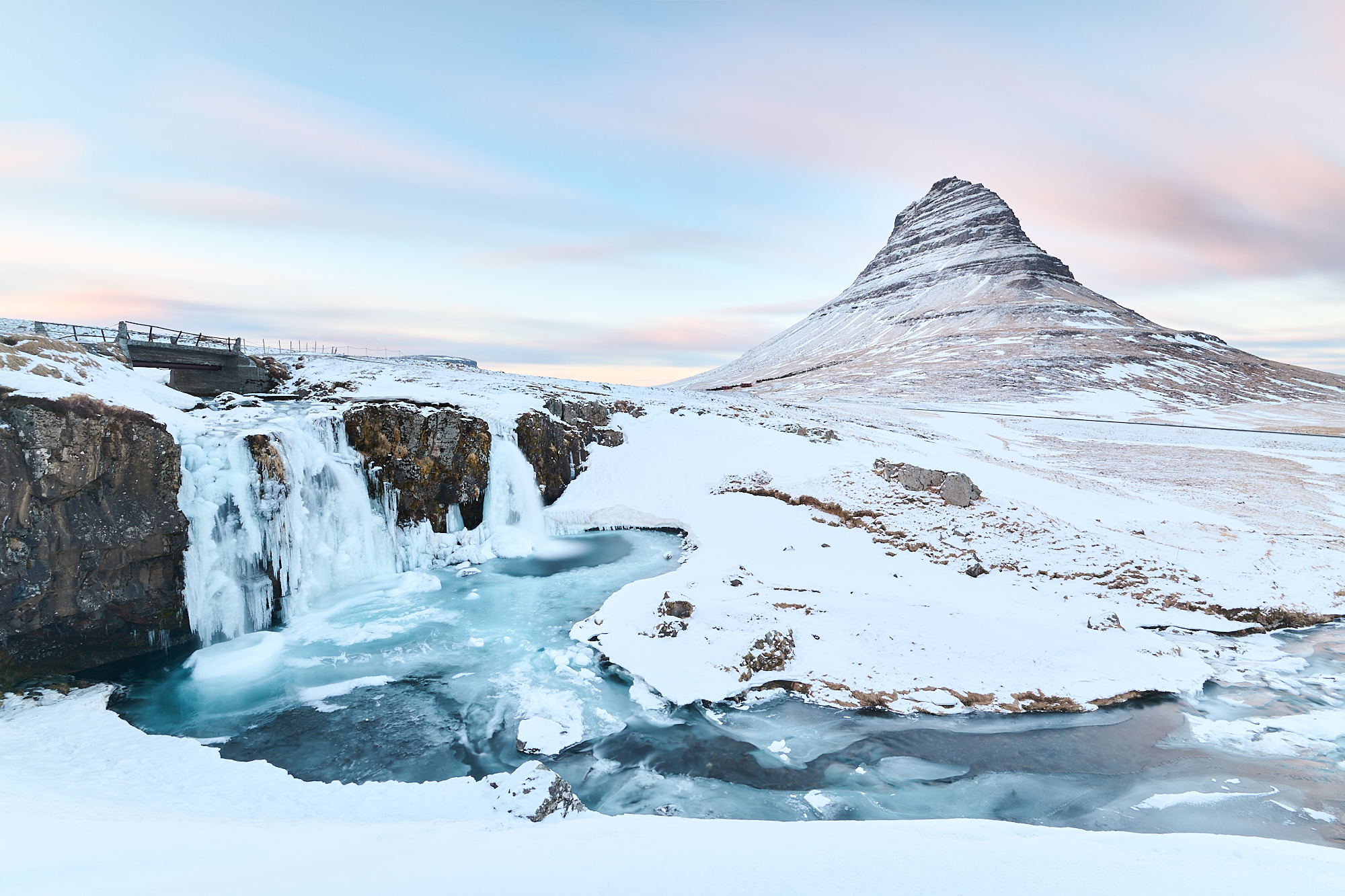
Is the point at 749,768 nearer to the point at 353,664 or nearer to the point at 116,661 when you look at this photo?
the point at 353,664

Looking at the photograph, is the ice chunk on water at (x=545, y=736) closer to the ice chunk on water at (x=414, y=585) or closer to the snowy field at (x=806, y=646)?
the snowy field at (x=806, y=646)

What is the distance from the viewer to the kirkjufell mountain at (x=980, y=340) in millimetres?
80188

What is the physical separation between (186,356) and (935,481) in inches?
1232

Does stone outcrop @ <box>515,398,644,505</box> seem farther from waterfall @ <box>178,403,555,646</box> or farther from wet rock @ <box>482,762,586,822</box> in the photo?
wet rock @ <box>482,762,586,822</box>

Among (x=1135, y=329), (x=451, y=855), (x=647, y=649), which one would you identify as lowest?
(x=647, y=649)

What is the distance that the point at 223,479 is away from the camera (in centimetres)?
1461

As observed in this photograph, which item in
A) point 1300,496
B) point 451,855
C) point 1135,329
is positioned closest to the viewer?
point 451,855

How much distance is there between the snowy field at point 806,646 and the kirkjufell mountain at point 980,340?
52947mm

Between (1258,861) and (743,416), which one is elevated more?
(743,416)

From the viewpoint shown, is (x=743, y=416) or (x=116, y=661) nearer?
(x=116, y=661)

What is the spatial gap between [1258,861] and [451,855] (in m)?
7.33

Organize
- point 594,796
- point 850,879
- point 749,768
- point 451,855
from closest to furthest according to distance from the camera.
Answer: point 850,879 < point 451,855 < point 594,796 < point 749,768

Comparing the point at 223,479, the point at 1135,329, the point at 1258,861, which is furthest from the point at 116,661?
the point at 1135,329

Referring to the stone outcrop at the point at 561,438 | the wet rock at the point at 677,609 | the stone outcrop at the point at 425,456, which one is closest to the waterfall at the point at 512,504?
the stone outcrop at the point at 425,456
